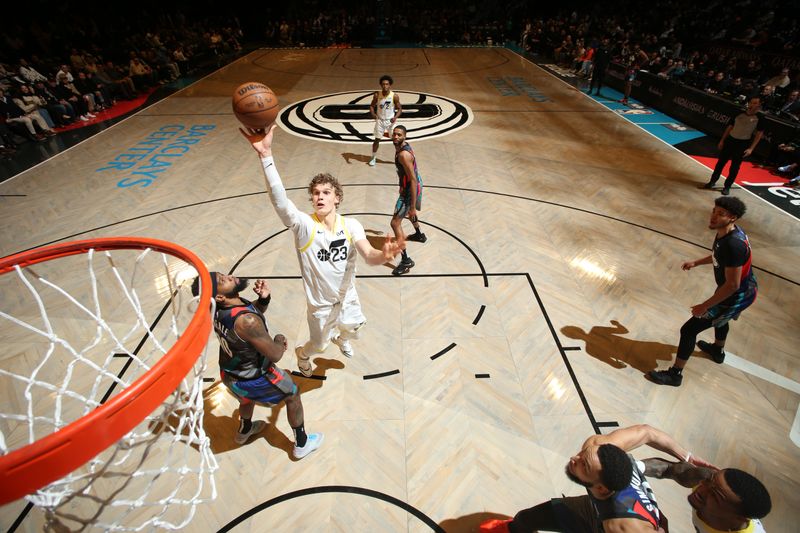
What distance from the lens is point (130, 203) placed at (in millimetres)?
7363

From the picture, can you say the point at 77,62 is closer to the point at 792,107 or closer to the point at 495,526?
the point at 495,526

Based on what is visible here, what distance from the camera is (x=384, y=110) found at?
8.19 metres

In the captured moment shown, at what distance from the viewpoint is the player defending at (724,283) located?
3.30m

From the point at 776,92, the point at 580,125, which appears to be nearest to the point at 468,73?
the point at 580,125

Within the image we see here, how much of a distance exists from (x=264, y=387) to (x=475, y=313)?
2.76m

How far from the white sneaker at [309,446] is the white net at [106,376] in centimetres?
66

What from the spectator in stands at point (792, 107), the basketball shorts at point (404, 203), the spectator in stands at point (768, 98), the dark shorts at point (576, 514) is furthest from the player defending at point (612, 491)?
the spectator in stands at point (768, 98)

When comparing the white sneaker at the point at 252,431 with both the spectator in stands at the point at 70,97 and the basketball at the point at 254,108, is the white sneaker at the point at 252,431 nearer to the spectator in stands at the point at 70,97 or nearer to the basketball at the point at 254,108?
the basketball at the point at 254,108

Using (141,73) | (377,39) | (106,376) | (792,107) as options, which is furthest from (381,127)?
(377,39)

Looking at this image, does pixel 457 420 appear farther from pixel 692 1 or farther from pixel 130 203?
pixel 692 1

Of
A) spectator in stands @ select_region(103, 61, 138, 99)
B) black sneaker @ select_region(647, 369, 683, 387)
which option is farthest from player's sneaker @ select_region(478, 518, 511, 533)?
spectator in stands @ select_region(103, 61, 138, 99)

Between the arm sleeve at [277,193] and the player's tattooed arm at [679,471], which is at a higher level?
the arm sleeve at [277,193]

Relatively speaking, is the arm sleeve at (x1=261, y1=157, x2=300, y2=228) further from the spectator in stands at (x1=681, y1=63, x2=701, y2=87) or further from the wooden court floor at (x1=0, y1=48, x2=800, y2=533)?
the spectator in stands at (x1=681, y1=63, x2=701, y2=87)

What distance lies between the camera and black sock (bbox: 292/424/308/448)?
325 cm
